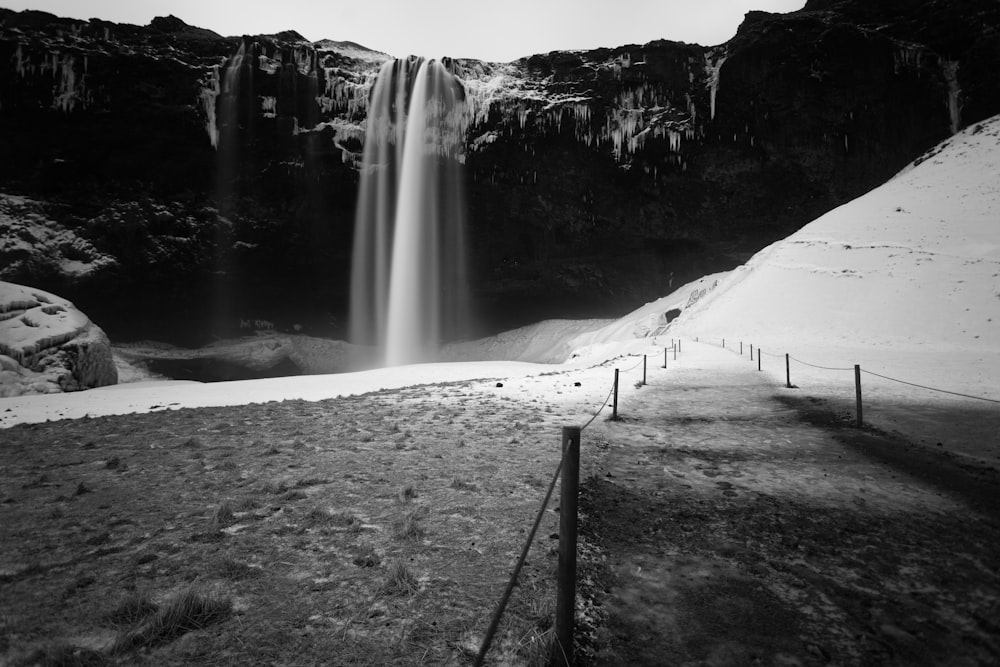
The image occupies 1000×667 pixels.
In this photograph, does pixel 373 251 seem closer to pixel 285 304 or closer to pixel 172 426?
pixel 285 304

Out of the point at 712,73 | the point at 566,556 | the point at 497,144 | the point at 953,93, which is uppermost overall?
the point at 953,93

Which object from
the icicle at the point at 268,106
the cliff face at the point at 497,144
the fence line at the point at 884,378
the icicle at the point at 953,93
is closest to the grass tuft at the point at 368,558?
the fence line at the point at 884,378

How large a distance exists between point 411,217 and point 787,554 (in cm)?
4009

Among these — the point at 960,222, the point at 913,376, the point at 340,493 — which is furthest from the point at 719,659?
the point at 960,222

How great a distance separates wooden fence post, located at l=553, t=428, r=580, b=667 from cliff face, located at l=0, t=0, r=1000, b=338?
38.4 meters

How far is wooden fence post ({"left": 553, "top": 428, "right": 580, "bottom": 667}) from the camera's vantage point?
2.26m

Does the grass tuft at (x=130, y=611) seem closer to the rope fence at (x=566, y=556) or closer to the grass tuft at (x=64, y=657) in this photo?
the grass tuft at (x=64, y=657)

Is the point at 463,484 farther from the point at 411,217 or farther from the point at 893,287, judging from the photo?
the point at 411,217

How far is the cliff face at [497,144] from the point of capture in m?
33.7

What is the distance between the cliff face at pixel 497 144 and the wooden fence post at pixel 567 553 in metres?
38.4

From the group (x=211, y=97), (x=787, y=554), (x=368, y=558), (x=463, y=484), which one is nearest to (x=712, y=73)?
(x=211, y=97)

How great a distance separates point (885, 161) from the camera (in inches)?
1622

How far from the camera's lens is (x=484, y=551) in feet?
13.0

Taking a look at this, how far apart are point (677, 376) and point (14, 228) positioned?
1852 inches
